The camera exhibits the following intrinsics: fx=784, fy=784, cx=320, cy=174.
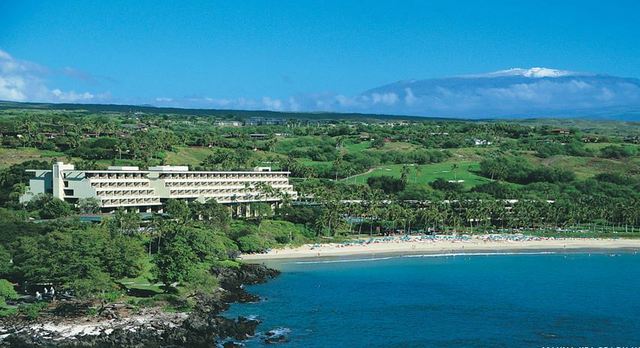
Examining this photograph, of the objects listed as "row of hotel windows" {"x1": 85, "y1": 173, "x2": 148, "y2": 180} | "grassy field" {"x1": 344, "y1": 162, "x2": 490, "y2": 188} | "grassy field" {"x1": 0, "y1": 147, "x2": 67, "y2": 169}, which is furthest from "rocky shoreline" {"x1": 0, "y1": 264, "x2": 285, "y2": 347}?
"grassy field" {"x1": 344, "y1": 162, "x2": 490, "y2": 188}

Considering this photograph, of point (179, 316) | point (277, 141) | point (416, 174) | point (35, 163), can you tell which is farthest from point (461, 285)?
point (277, 141)

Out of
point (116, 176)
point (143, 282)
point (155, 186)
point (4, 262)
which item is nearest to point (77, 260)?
point (4, 262)

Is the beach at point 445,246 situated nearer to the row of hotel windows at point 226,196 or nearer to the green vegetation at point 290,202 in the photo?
the green vegetation at point 290,202

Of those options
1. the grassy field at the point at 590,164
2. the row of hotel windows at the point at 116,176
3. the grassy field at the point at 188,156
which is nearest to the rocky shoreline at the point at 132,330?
the row of hotel windows at the point at 116,176

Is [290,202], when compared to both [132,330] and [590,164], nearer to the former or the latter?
[132,330]

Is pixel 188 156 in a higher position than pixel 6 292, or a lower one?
higher

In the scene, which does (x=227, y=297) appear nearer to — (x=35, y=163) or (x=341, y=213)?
(x=341, y=213)

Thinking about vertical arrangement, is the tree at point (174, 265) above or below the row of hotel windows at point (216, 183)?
below
